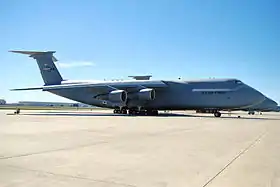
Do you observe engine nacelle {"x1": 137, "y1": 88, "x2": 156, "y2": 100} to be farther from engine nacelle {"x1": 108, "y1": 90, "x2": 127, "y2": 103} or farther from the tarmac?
the tarmac

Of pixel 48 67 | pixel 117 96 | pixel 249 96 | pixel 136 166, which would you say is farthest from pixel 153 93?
pixel 136 166

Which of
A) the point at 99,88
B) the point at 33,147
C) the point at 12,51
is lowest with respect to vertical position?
the point at 33,147

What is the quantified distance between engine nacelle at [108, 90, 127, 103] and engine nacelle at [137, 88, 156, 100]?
1.85m

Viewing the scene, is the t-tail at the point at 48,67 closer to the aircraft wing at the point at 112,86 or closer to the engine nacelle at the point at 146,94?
the aircraft wing at the point at 112,86

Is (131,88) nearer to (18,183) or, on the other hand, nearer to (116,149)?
(116,149)

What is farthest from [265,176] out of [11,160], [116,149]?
[11,160]

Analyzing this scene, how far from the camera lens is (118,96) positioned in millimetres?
35312

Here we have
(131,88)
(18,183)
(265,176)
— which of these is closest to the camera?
(18,183)

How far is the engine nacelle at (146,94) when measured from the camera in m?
34.2

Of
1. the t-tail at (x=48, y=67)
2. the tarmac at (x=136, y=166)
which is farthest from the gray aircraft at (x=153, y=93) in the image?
the tarmac at (x=136, y=166)

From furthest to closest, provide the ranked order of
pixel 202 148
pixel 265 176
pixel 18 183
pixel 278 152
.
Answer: pixel 202 148 → pixel 278 152 → pixel 265 176 → pixel 18 183

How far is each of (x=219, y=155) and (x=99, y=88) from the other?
3167cm

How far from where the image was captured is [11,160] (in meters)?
5.80

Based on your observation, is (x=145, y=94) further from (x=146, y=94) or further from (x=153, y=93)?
(x=153, y=93)
